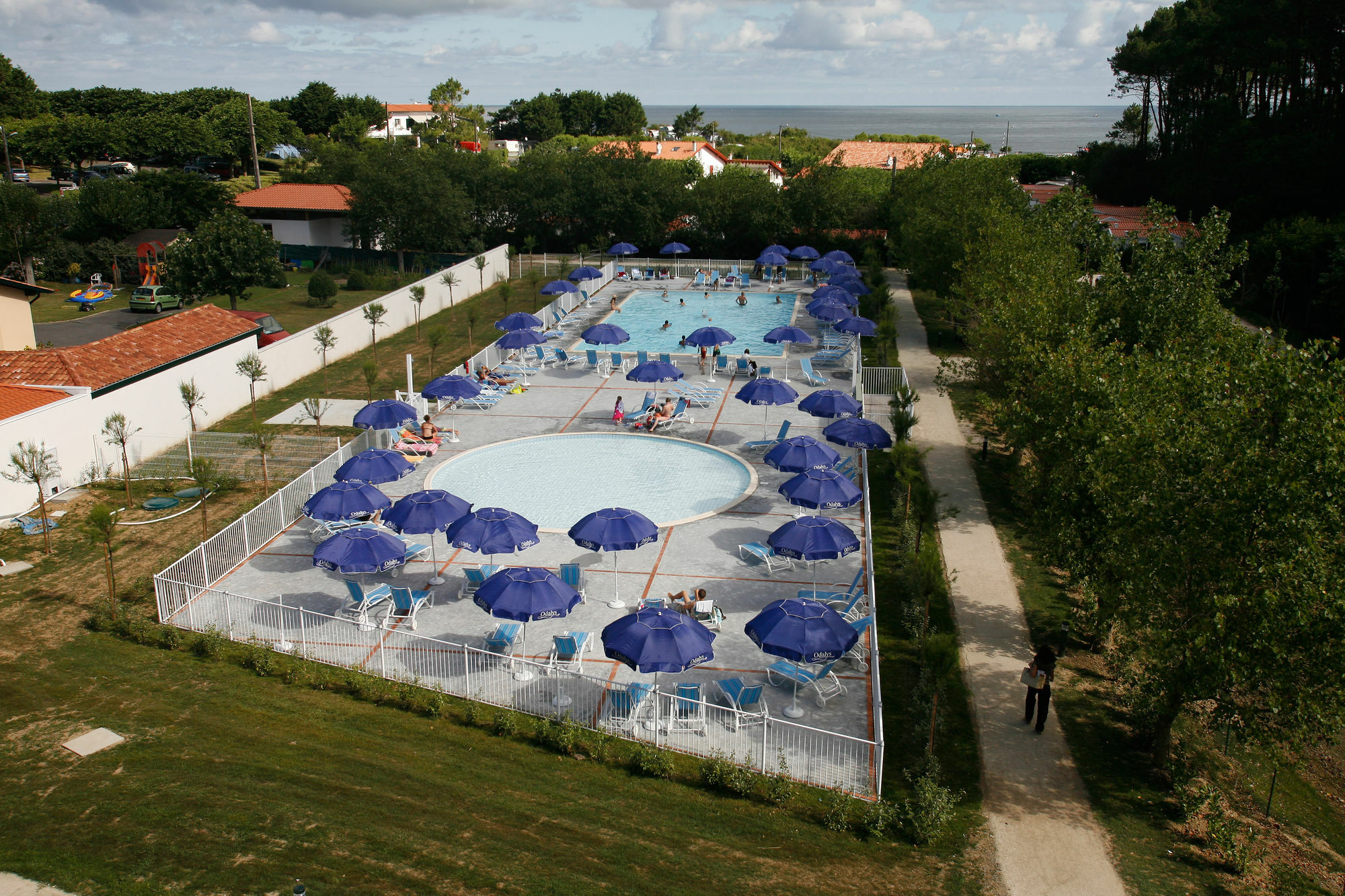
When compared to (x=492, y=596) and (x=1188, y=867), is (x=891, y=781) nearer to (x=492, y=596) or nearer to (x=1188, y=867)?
(x=1188, y=867)

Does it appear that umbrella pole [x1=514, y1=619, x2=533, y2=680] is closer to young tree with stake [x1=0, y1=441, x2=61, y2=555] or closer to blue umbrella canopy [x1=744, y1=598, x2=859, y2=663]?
blue umbrella canopy [x1=744, y1=598, x2=859, y2=663]

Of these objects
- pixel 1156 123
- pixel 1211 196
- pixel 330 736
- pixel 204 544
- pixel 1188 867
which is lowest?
pixel 1188 867

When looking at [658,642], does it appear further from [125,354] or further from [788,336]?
[125,354]

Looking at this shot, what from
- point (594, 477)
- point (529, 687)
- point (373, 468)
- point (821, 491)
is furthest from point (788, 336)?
point (529, 687)

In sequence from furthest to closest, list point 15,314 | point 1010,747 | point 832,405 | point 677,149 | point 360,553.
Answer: point 677,149
point 15,314
point 832,405
point 360,553
point 1010,747

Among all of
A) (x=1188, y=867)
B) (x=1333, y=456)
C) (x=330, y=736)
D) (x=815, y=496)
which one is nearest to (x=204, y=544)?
(x=330, y=736)

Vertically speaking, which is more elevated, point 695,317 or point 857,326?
point 857,326

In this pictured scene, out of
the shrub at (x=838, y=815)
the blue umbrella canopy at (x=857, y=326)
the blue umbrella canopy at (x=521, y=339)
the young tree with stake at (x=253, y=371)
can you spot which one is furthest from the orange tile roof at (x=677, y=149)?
the shrub at (x=838, y=815)
